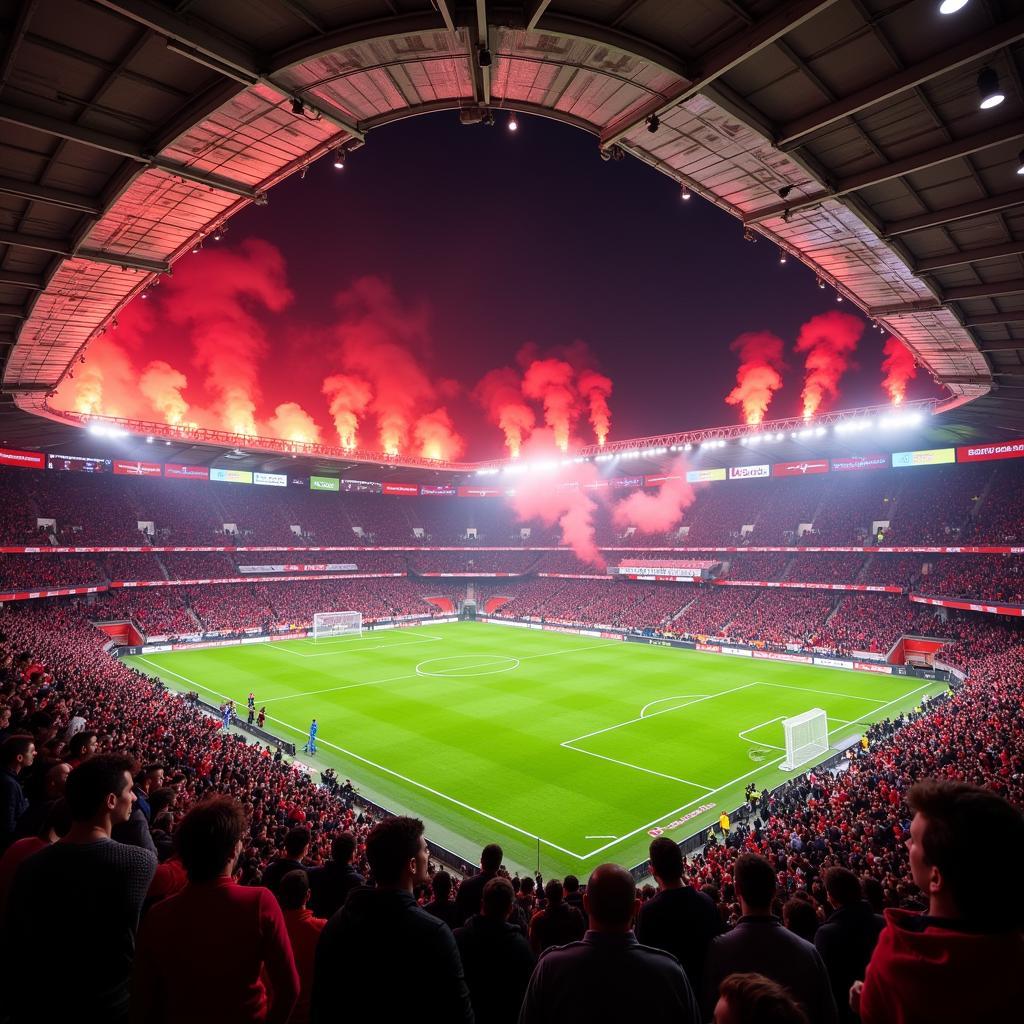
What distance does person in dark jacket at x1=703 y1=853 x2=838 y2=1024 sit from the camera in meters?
3.31

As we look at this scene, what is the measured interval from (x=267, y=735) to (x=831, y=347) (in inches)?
2127

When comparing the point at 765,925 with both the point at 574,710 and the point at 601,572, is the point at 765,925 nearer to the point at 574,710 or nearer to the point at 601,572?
the point at 574,710

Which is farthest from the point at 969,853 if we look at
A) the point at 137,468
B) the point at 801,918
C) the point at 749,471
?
the point at 137,468

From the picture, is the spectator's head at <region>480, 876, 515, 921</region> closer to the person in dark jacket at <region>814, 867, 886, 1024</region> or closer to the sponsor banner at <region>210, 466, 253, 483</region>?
the person in dark jacket at <region>814, 867, 886, 1024</region>

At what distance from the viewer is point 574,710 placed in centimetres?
3153

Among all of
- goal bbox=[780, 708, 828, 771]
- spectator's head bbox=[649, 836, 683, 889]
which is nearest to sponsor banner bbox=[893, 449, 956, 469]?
goal bbox=[780, 708, 828, 771]

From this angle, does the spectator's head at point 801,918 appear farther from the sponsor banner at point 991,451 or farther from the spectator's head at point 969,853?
the sponsor banner at point 991,451

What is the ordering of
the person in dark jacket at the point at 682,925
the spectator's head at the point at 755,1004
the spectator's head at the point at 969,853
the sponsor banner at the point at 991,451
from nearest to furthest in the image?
the spectator's head at the point at 755,1004 < the spectator's head at the point at 969,853 < the person in dark jacket at the point at 682,925 < the sponsor banner at the point at 991,451

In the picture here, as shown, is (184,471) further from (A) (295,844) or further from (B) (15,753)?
(A) (295,844)

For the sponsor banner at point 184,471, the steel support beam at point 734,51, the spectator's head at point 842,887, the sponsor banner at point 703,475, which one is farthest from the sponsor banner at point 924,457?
the sponsor banner at point 184,471

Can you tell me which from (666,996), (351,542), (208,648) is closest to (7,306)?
(666,996)

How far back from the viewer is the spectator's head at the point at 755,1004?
1.74 m

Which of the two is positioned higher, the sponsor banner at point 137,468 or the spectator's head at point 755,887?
the sponsor banner at point 137,468

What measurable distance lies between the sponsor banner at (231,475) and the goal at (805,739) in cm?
5173
